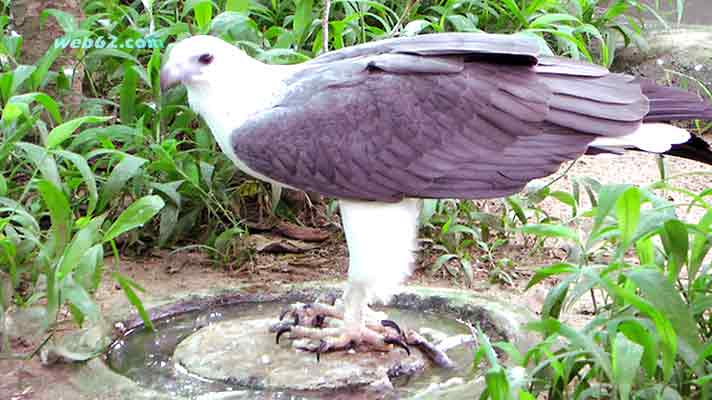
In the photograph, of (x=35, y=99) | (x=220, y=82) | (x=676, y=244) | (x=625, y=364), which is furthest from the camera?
(x=35, y=99)

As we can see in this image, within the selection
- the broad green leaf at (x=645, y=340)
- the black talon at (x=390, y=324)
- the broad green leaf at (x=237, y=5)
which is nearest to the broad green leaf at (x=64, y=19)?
the broad green leaf at (x=237, y=5)

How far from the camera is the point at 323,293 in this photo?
15.4 feet

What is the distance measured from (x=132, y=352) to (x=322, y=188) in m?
0.91

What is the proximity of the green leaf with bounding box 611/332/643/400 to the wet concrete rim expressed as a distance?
109 centimetres

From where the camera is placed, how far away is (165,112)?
202 inches

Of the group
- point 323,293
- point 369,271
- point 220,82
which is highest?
point 220,82

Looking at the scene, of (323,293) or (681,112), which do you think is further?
(323,293)

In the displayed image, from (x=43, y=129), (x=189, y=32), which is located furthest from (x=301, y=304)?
(x=189, y=32)

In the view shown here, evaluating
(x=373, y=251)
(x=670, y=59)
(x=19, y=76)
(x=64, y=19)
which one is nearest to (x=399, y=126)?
(x=373, y=251)

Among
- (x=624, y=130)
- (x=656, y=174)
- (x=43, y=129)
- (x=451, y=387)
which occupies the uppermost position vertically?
(x=624, y=130)

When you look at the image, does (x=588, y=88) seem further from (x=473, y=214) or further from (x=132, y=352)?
(x=132, y=352)

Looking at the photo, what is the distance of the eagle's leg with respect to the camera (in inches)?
158

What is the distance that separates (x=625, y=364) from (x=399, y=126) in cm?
153

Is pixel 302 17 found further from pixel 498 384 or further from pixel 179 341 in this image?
pixel 498 384
